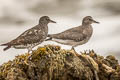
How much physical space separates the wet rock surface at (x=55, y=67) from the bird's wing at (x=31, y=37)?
3.75 m

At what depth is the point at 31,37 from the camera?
70.8 ft

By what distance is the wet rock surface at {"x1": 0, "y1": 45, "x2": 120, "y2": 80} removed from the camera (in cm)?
1688

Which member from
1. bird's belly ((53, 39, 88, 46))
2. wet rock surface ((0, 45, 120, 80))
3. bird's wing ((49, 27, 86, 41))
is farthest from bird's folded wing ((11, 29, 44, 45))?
wet rock surface ((0, 45, 120, 80))

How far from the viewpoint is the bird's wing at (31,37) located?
2119 cm

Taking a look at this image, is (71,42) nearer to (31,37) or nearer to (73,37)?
(73,37)

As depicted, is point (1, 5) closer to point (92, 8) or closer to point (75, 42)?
point (92, 8)

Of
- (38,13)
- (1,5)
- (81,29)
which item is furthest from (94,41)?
(1,5)

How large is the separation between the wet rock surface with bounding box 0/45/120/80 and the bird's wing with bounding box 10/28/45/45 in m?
3.75

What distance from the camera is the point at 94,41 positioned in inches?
1526

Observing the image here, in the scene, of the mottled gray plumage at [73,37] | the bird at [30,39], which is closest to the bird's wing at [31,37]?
the bird at [30,39]

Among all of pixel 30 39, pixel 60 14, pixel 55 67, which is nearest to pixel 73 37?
pixel 30 39

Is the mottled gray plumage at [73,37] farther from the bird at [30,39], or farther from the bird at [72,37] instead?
the bird at [30,39]

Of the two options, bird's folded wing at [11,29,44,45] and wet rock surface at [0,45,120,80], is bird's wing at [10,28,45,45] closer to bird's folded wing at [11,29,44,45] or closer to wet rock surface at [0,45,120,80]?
bird's folded wing at [11,29,44,45]

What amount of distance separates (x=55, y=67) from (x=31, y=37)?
15.4ft
